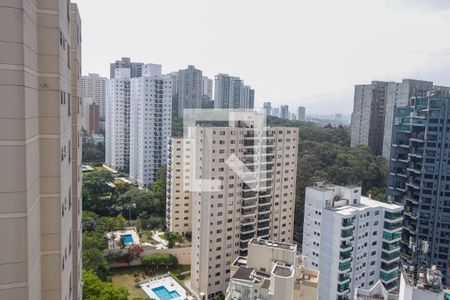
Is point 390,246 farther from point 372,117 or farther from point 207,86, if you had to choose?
point 372,117

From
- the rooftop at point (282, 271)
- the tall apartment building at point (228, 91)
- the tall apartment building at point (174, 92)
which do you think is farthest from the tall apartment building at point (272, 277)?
the tall apartment building at point (174, 92)

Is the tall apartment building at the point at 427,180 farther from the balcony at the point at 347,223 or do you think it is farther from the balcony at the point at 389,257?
the balcony at the point at 347,223

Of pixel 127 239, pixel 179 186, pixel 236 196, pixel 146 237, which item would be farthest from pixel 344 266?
pixel 127 239

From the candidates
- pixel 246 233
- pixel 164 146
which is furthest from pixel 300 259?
pixel 164 146

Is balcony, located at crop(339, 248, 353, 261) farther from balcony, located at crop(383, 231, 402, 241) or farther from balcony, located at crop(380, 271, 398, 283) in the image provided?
balcony, located at crop(380, 271, 398, 283)

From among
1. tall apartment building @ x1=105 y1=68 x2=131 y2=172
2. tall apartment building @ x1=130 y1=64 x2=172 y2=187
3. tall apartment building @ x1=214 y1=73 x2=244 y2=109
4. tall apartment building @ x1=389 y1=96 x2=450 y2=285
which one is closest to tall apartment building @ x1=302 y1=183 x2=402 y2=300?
tall apartment building @ x1=389 y1=96 x2=450 y2=285
